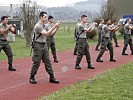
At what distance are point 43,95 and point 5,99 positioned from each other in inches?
35.7

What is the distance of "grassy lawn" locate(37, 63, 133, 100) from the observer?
8.80 metres

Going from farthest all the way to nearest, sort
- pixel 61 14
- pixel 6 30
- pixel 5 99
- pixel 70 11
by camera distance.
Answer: pixel 70 11
pixel 61 14
pixel 6 30
pixel 5 99

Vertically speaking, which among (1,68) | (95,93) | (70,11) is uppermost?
(95,93)

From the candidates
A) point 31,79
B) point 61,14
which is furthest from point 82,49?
point 61,14

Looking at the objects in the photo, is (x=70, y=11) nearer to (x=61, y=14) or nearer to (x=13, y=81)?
(x=61, y=14)

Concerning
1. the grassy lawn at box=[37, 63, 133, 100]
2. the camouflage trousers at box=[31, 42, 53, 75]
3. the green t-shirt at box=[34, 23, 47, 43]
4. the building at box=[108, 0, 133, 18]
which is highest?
the green t-shirt at box=[34, 23, 47, 43]

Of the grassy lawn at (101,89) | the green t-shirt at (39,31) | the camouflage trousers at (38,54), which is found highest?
the green t-shirt at (39,31)

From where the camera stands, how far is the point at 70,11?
156 meters

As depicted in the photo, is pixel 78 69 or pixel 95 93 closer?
pixel 95 93

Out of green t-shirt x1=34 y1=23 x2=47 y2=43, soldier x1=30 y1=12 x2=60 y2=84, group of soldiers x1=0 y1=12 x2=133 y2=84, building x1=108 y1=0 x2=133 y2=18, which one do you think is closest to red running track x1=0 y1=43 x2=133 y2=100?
group of soldiers x1=0 y1=12 x2=133 y2=84

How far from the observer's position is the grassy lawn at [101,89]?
880cm

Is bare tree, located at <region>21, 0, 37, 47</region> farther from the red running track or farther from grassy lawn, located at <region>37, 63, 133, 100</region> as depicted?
grassy lawn, located at <region>37, 63, 133, 100</region>

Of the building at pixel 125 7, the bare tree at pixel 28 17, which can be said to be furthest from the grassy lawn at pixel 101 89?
the building at pixel 125 7

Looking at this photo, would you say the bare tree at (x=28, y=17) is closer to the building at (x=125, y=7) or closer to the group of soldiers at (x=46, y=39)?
the group of soldiers at (x=46, y=39)
